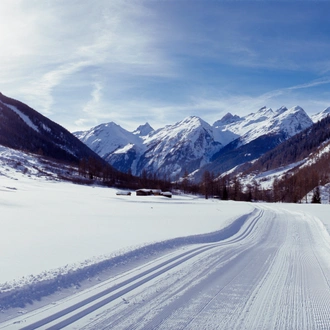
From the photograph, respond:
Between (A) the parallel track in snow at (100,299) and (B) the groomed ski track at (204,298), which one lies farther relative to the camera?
(B) the groomed ski track at (204,298)

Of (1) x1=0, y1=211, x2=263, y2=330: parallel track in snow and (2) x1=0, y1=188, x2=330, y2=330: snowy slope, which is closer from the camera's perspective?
(1) x1=0, y1=211, x2=263, y2=330: parallel track in snow

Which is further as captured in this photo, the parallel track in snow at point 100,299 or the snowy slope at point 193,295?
the snowy slope at point 193,295

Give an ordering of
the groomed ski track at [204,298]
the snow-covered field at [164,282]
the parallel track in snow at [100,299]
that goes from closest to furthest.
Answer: the parallel track in snow at [100,299] < the groomed ski track at [204,298] < the snow-covered field at [164,282]

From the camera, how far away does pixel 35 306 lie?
21.5 feet

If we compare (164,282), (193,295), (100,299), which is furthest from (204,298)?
(100,299)

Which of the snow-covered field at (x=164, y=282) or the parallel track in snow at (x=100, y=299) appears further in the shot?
the snow-covered field at (x=164, y=282)

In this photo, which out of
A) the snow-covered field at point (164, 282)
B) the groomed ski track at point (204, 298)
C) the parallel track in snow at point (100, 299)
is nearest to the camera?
the parallel track in snow at point (100, 299)

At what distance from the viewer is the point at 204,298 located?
24.2 ft

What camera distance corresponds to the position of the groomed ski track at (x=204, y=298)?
238 inches

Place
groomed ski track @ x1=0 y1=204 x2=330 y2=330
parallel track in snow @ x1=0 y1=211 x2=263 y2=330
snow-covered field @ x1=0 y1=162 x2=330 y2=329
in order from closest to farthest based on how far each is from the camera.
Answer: parallel track in snow @ x1=0 y1=211 x2=263 y2=330 → groomed ski track @ x1=0 y1=204 x2=330 y2=330 → snow-covered field @ x1=0 y1=162 x2=330 y2=329

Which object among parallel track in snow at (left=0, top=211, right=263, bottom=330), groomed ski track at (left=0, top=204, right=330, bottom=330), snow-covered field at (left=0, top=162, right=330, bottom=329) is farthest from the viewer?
snow-covered field at (left=0, top=162, right=330, bottom=329)

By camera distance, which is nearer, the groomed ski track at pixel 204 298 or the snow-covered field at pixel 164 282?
the groomed ski track at pixel 204 298

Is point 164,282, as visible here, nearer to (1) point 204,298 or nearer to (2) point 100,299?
(1) point 204,298

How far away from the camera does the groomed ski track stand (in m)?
6.04
